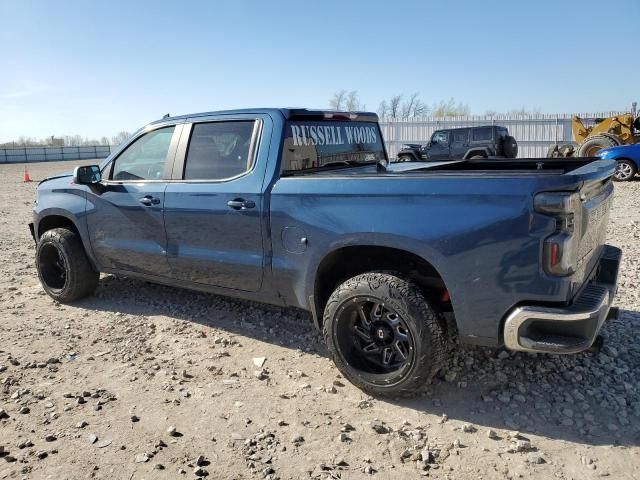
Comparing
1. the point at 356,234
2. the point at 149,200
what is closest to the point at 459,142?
the point at 149,200

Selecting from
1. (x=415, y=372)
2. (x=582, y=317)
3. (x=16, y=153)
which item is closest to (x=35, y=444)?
(x=415, y=372)

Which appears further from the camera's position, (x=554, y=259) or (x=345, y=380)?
(x=345, y=380)

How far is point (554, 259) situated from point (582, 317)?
1.11 ft

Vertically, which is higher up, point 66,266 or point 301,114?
point 301,114

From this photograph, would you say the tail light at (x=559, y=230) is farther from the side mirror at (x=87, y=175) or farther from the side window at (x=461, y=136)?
the side window at (x=461, y=136)

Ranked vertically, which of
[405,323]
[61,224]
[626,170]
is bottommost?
[405,323]

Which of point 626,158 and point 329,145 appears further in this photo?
point 626,158

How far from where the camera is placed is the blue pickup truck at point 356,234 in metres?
2.85

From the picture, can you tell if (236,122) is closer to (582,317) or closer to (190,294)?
(190,294)

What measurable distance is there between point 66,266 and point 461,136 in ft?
49.0

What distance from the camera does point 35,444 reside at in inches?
120

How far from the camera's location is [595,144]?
16922 millimetres

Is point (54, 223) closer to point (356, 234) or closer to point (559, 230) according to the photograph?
point (356, 234)

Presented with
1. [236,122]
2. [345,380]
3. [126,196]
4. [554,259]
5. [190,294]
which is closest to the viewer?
[554,259]
